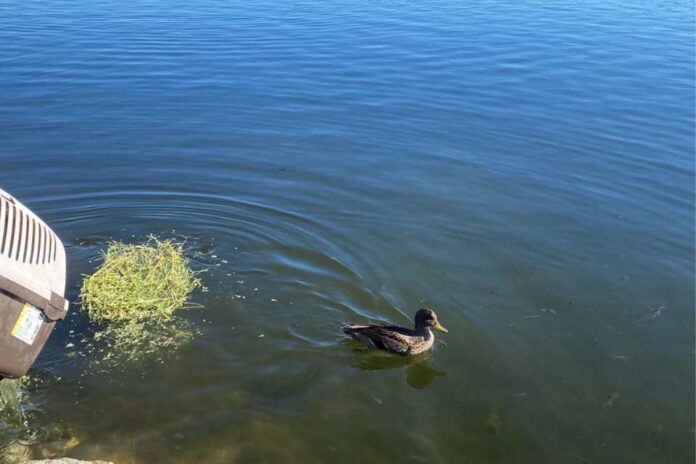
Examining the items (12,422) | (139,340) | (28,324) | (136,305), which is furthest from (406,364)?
(28,324)

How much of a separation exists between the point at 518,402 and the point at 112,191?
702cm

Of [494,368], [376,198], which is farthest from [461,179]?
[494,368]

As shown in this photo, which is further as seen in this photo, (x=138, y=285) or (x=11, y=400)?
(x=138, y=285)

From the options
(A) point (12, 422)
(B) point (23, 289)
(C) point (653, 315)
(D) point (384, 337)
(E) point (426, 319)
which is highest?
(C) point (653, 315)

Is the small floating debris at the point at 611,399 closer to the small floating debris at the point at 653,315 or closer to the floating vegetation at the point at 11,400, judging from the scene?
the small floating debris at the point at 653,315

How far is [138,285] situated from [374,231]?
342cm

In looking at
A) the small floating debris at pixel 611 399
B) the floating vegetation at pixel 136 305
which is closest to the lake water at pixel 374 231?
the small floating debris at pixel 611 399

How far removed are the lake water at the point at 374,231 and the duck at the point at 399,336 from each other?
0.56 ft

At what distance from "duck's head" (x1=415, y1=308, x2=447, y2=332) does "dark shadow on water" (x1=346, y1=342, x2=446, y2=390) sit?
292mm

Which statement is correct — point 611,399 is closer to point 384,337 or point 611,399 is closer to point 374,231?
point 384,337

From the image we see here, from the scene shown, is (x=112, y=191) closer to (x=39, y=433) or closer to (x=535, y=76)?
(x=39, y=433)

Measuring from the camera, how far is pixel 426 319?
26.9 ft

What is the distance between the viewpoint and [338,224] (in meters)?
10.8

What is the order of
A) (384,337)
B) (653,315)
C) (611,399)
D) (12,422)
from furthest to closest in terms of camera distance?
(653,315) < (384,337) < (611,399) < (12,422)
